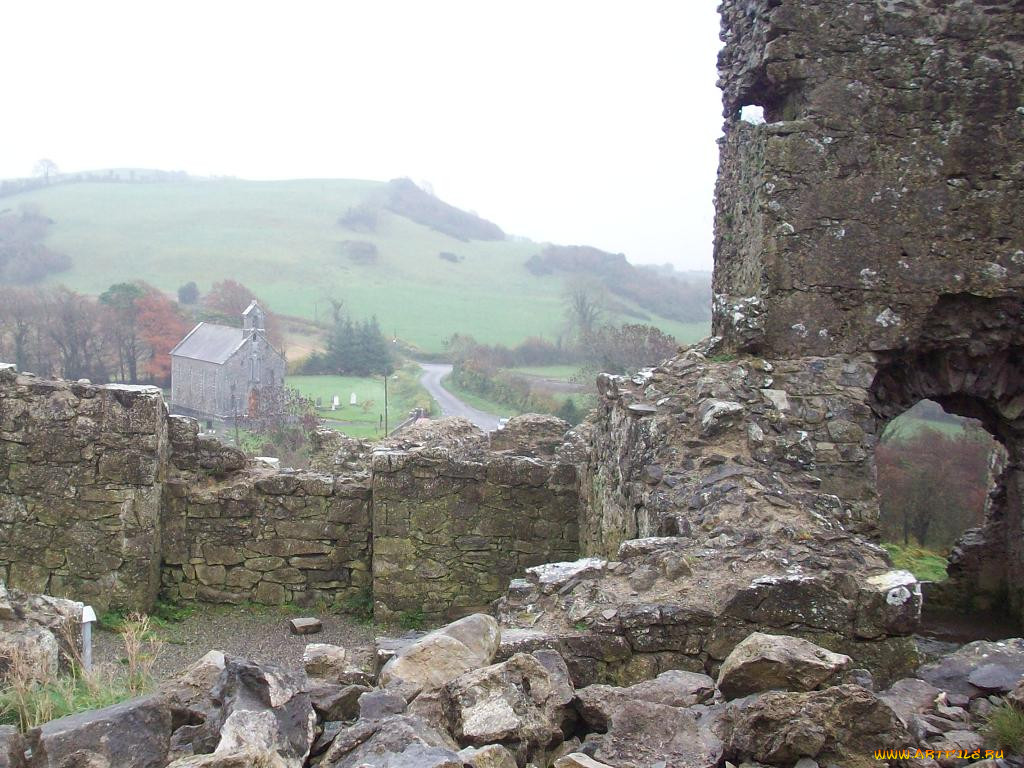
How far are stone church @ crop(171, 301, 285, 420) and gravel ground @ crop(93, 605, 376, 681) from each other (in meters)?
12.0

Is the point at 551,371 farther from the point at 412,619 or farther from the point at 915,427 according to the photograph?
the point at 412,619

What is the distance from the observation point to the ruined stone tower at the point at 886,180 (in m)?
7.61

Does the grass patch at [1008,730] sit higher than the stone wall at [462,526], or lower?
higher

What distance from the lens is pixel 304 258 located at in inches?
1941

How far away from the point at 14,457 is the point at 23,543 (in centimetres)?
81

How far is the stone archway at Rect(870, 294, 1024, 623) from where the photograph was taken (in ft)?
25.5

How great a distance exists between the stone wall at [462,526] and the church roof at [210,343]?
13.1 meters

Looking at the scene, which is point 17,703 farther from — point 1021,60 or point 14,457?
point 1021,60

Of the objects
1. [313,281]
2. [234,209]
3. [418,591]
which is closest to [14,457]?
[418,591]

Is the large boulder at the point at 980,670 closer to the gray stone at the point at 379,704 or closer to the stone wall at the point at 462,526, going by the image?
the gray stone at the point at 379,704

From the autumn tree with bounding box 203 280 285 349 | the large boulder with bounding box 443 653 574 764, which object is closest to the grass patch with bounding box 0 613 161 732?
the large boulder with bounding box 443 653 574 764

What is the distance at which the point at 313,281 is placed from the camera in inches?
1754

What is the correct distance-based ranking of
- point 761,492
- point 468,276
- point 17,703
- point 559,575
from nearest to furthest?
point 17,703 < point 559,575 < point 761,492 < point 468,276

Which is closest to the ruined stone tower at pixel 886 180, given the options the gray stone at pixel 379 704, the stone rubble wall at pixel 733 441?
the stone rubble wall at pixel 733 441
